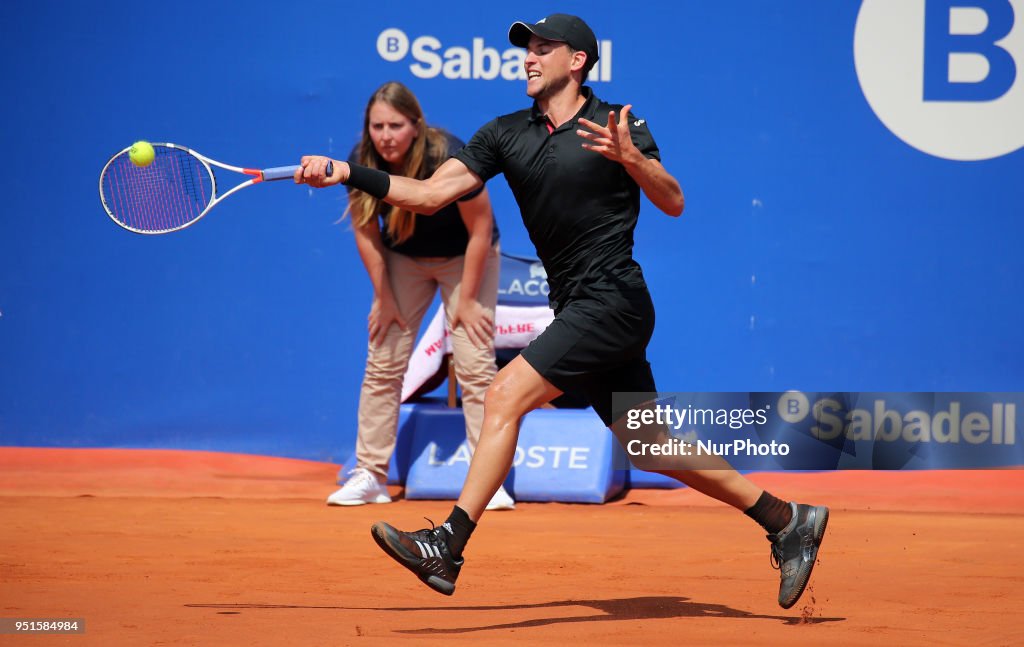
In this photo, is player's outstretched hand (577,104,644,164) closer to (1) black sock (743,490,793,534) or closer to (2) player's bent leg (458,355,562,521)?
(2) player's bent leg (458,355,562,521)

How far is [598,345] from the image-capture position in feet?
12.8

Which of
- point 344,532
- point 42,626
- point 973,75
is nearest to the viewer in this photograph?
point 42,626

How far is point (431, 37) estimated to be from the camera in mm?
7473

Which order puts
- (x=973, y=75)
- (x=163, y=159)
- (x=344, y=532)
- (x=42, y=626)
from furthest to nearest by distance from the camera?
1. (x=973, y=75)
2. (x=163, y=159)
3. (x=344, y=532)
4. (x=42, y=626)

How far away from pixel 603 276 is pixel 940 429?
396 cm

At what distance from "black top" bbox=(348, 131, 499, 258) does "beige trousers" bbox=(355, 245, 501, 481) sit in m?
0.05

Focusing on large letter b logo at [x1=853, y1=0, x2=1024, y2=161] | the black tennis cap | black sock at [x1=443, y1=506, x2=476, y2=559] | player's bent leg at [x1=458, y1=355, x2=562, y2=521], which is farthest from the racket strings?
large letter b logo at [x1=853, y1=0, x2=1024, y2=161]

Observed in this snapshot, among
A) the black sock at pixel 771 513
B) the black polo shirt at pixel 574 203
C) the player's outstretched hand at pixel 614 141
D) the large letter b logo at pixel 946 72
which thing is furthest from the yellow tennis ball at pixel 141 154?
the large letter b logo at pixel 946 72

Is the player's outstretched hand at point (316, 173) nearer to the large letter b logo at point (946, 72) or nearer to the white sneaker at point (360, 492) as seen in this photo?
the white sneaker at point (360, 492)

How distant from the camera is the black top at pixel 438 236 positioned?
6.20 metres

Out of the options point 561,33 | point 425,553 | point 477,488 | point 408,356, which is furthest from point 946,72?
point 425,553

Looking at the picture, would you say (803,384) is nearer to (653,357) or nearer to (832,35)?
(653,357)

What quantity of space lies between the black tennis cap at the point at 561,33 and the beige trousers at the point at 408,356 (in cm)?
216

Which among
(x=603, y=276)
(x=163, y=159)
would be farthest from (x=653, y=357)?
(x=603, y=276)
